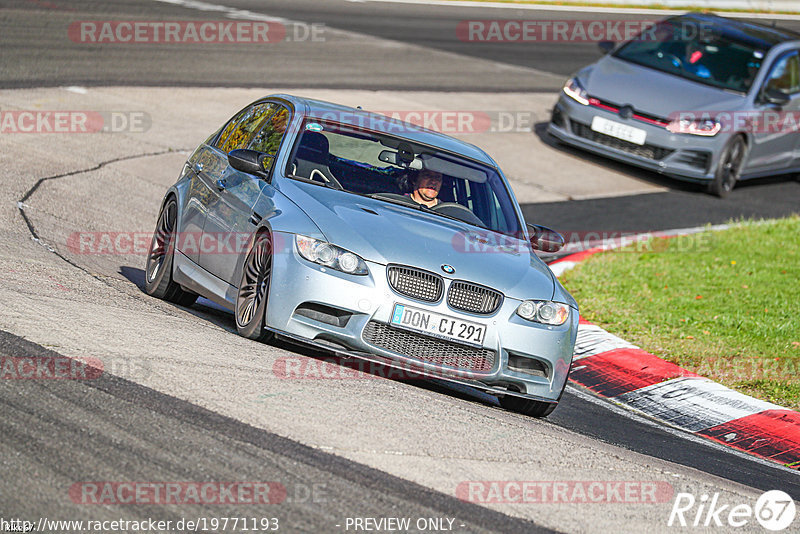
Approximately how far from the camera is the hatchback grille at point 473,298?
671 centimetres

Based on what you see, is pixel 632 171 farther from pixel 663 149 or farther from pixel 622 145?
pixel 663 149

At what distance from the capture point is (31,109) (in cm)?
1388

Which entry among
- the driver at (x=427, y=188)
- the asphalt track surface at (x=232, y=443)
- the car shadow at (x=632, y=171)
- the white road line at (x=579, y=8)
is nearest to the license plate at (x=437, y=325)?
the asphalt track surface at (x=232, y=443)

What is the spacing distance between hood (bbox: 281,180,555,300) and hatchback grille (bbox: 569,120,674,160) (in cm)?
871

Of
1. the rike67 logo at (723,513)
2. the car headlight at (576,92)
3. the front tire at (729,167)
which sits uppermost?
the rike67 logo at (723,513)

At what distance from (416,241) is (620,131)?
9.58 meters

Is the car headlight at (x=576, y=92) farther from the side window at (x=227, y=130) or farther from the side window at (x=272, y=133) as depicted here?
the side window at (x=272, y=133)

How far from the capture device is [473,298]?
22.2ft

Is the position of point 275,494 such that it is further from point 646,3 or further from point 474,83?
point 646,3

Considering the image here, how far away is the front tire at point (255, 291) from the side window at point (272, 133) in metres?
1.10

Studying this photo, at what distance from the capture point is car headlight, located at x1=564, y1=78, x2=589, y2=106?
16.3m

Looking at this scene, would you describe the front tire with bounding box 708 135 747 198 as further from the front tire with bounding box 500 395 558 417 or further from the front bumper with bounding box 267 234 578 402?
the front bumper with bounding box 267 234 578 402

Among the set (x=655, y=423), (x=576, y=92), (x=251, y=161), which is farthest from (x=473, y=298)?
(x=576, y=92)

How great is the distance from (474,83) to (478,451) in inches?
644
